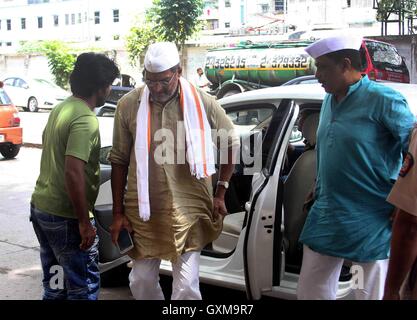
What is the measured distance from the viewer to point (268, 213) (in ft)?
11.4

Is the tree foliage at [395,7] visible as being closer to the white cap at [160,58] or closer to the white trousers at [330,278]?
the white cap at [160,58]

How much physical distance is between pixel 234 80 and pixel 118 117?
18.4m

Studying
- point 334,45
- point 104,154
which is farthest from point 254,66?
point 334,45

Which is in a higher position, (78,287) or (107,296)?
(78,287)

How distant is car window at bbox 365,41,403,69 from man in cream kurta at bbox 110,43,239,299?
522 inches

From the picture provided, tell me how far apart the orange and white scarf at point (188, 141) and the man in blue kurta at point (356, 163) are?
24.4 inches

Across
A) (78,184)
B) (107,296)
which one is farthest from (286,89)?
(107,296)

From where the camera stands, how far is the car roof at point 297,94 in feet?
11.8

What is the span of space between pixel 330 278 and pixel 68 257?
1.33 m

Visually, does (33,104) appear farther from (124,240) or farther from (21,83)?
(124,240)

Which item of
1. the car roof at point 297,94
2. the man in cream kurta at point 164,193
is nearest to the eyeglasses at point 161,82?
the man in cream kurta at point 164,193

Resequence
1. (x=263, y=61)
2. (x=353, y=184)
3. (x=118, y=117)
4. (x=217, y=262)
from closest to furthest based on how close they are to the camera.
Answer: (x=353, y=184) < (x=118, y=117) < (x=217, y=262) < (x=263, y=61)

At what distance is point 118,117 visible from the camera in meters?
3.30

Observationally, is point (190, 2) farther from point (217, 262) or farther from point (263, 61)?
point (217, 262)
